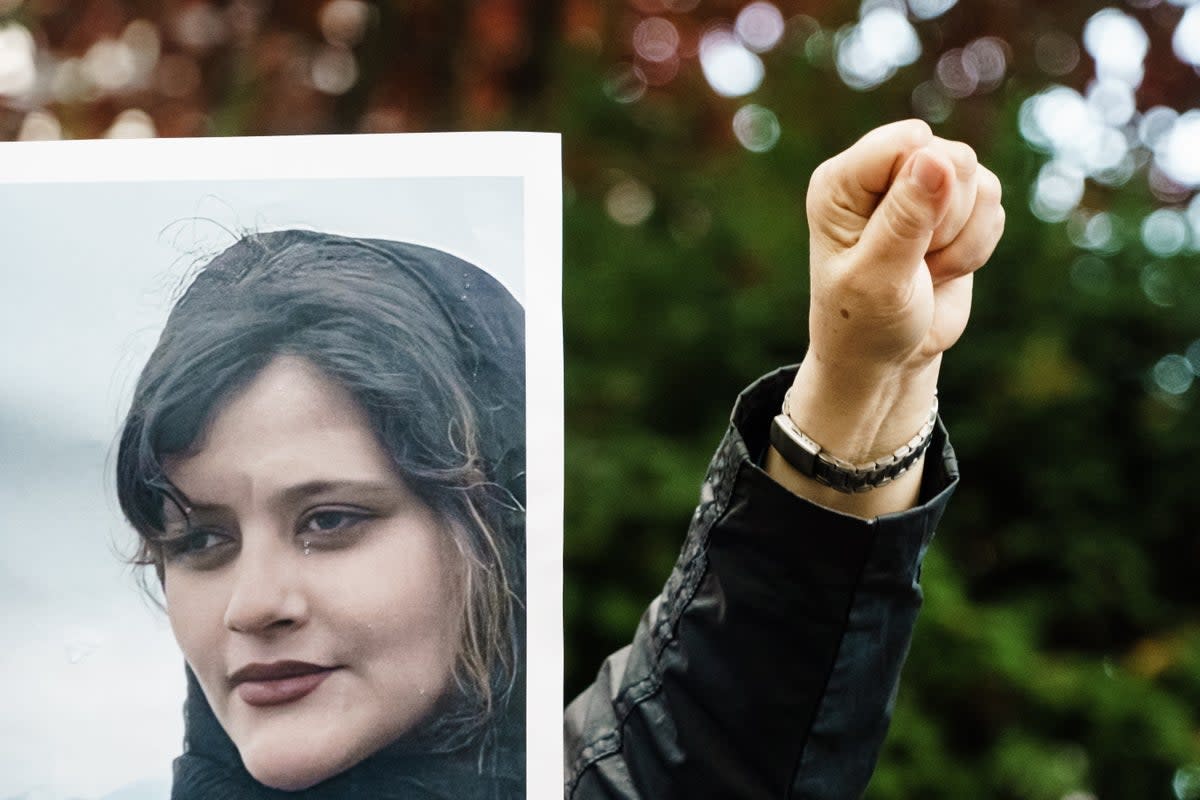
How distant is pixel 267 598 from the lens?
0.73 metres

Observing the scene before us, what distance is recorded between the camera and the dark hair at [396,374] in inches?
29.4

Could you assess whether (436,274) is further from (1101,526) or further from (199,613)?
(1101,526)

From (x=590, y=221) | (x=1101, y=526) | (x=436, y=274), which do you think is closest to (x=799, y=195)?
(x=590, y=221)

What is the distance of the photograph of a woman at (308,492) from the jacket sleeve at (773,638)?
0.36 ft

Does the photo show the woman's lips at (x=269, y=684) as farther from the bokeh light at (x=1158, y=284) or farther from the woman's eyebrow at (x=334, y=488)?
the bokeh light at (x=1158, y=284)

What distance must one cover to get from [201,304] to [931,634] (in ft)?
4.72

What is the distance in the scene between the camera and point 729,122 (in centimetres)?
298

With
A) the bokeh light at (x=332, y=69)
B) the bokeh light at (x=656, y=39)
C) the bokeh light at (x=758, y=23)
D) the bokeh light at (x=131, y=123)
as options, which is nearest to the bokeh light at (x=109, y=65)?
the bokeh light at (x=131, y=123)

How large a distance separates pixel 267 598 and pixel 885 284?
40 cm

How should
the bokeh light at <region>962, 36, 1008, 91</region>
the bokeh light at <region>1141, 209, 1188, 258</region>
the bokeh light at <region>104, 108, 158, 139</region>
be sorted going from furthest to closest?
1. the bokeh light at <region>104, 108, 158, 139</region>
2. the bokeh light at <region>962, 36, 1008, 91</region>
3. the bokeh light at <region>1141, 209, 1188, 258</region>

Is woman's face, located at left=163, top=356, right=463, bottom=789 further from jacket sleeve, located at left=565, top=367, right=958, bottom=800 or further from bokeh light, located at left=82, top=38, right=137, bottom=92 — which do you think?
bokeh light, located at left=82, top=38, right=137, bottom=92

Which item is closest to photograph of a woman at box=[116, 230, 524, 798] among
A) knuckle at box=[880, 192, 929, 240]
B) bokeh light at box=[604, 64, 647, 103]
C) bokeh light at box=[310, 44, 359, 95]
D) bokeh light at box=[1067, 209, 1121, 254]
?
knuckle at box=[880, 192, 929, 240]

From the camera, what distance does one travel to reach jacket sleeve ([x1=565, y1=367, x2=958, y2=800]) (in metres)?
0.74

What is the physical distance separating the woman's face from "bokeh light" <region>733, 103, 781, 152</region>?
1.62 m
